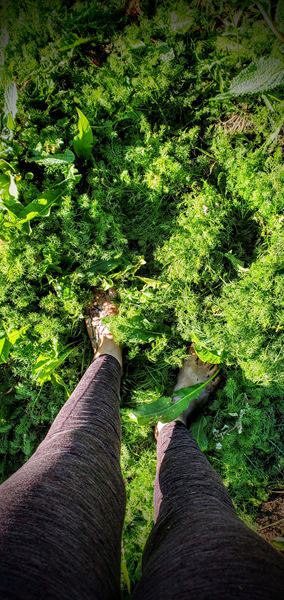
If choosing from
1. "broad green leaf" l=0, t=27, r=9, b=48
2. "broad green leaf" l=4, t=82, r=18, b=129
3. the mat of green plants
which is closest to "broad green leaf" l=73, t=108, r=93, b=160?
the mat of green plants

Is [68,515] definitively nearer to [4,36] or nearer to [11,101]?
[11,101]

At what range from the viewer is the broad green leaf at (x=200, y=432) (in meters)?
1.51

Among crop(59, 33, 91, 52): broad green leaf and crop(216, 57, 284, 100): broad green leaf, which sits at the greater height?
crop(59, 33, 91, 52): broad green leaf

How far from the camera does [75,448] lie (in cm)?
88

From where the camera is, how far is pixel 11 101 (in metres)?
1.32

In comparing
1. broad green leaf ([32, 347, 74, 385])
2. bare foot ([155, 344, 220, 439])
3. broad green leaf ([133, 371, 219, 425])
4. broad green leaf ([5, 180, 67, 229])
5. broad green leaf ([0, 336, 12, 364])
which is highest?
broad green leaf ([5, 180, 67, 229])

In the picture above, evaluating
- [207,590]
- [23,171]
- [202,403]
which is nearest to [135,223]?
[23,171]

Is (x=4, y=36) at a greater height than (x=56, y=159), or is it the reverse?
(x=4, y=36)

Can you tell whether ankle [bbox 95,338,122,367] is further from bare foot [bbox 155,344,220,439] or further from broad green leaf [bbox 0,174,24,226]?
broad green leaf [bbox 0,174,24,226]

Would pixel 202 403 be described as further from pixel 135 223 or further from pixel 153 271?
pixel 135 223

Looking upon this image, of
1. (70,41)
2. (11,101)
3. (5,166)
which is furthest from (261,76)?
(5,166)

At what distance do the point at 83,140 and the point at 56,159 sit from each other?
148mm

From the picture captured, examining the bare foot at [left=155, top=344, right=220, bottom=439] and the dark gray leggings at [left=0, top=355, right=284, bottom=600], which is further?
the bare foot at [left=155, top=344, right=220, bottom=439]

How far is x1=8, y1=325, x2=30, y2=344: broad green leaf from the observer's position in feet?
4.65
